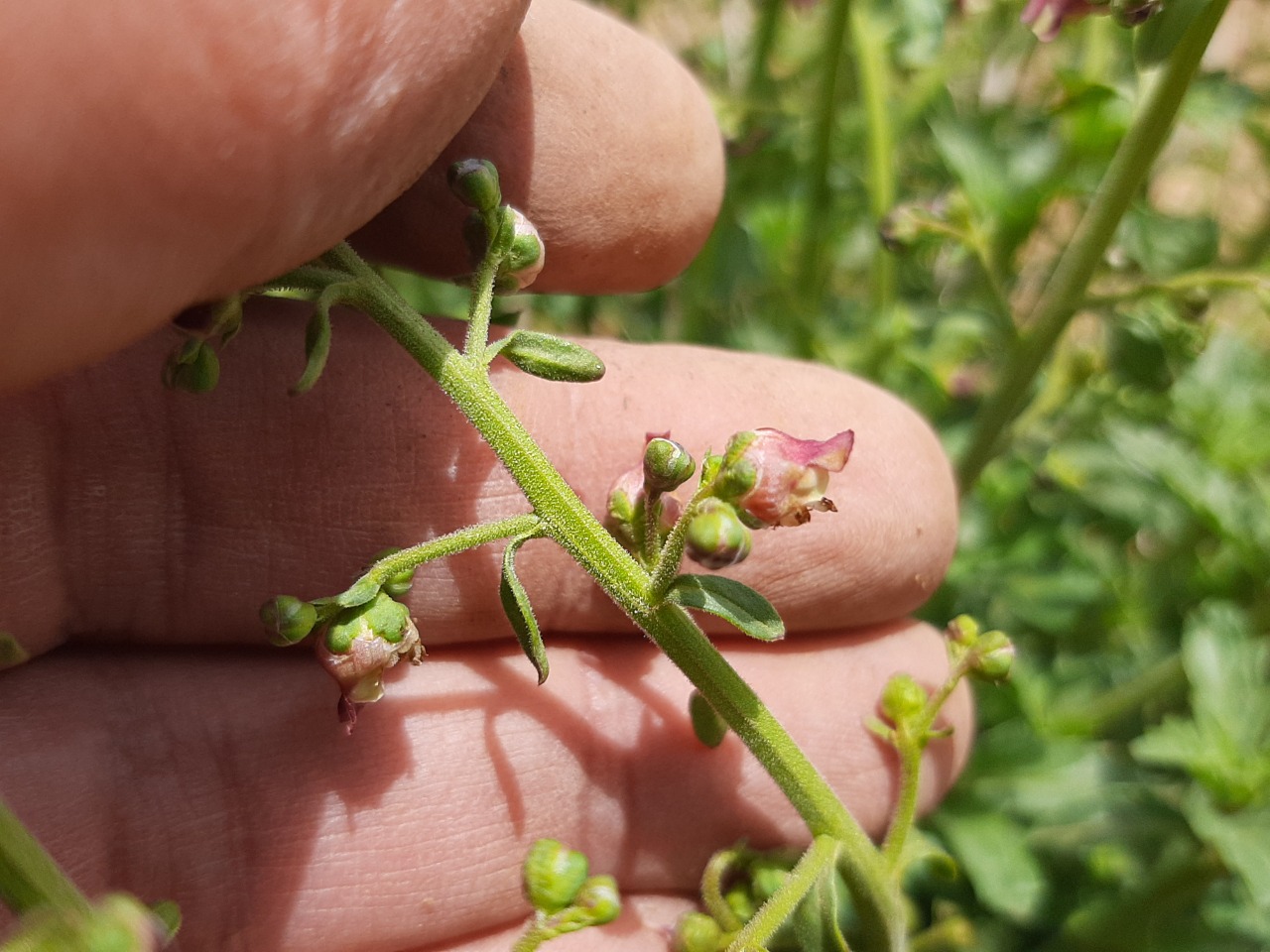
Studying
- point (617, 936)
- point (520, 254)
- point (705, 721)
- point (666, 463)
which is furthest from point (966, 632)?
point (520, 254)

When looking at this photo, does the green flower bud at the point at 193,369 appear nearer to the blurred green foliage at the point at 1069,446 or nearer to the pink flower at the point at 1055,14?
the blurred green foliage at the point at 1069,446

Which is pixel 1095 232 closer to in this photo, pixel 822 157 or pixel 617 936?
pixel 822 157

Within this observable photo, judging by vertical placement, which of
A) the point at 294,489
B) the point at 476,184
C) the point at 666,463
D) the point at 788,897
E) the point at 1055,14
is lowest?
the point at 788,897

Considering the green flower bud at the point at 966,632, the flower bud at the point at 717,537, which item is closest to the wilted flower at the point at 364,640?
the flower bud at the point at 717,537

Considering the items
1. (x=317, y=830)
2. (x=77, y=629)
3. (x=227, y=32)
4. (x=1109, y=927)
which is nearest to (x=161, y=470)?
(x=77, y=629)

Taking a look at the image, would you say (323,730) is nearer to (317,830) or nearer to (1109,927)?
(317,830)
